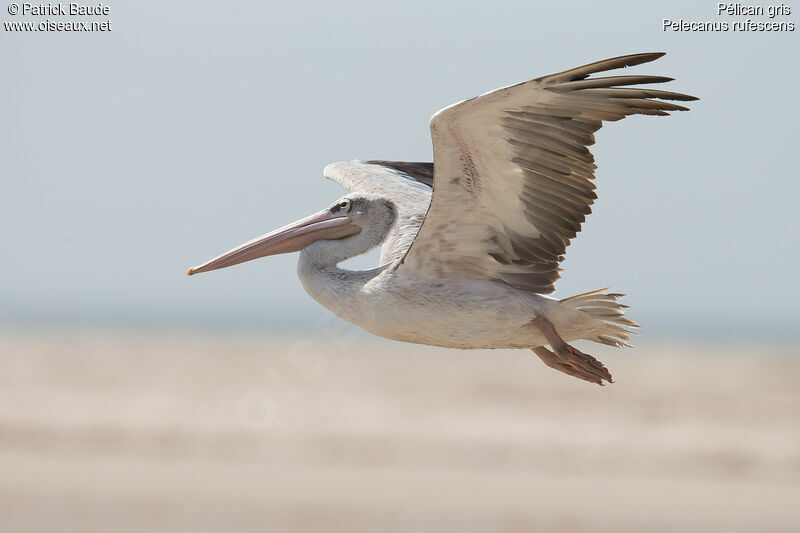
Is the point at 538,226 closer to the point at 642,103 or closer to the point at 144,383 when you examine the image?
the point at 642,103

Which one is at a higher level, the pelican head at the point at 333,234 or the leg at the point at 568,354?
the pelican head at the point at 333,234

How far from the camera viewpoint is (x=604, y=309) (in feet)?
18.5

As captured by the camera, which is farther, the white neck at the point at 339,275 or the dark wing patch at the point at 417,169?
the dark wing patch at the point at 417,169

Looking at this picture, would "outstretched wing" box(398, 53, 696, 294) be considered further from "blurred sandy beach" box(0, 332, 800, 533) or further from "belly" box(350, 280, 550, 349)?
"blurred sandy beach" box(0, 332, 800, 533)

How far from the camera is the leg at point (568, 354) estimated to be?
5.34m

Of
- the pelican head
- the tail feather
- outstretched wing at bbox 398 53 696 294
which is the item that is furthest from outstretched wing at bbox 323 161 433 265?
the tail feather

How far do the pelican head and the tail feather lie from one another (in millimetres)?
1191

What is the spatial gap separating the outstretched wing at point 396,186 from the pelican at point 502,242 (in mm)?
534

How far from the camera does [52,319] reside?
81.6m

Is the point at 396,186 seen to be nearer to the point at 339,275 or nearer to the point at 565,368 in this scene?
the point at 339,275

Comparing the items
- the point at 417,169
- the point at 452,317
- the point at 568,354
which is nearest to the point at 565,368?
the point at 568,354

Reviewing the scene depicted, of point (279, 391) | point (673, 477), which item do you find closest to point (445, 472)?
point (673, 477)

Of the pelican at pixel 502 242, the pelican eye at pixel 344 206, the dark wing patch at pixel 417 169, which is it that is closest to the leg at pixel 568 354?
the pelican at pixel 502 242

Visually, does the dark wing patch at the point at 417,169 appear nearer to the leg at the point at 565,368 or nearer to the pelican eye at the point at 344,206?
the pelican eye at the point at 344,206
